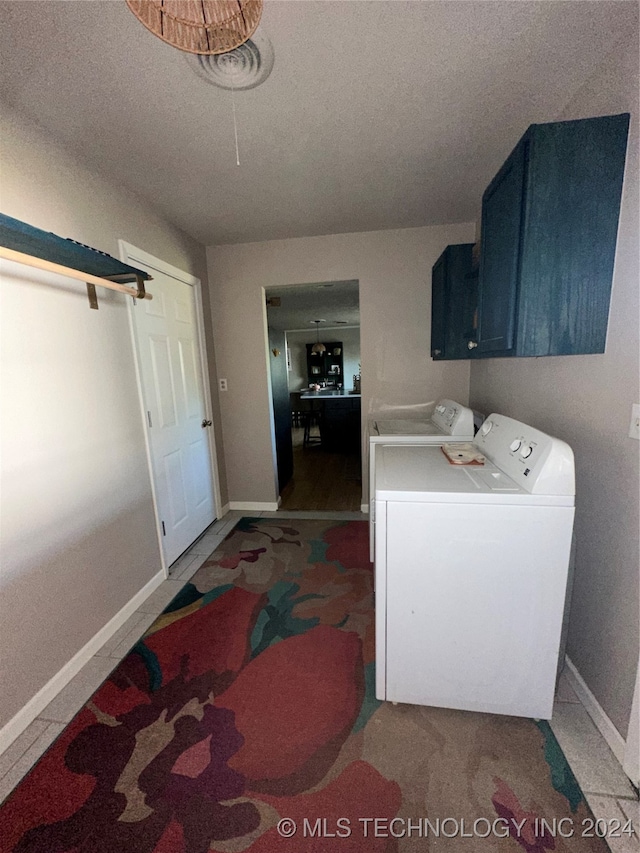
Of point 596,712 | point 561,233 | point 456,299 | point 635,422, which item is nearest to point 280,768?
point 596,712

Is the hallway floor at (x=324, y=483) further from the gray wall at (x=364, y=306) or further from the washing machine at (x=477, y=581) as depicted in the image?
the washing machine at (x=477, y=581)

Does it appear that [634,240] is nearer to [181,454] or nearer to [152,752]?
[152,752]

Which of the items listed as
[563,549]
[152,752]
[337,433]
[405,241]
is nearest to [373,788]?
[152,752]

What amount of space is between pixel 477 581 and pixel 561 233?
128 cm

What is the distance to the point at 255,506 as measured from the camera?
3342mm

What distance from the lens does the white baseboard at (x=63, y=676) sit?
1288mm

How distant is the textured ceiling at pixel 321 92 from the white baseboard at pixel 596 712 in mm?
2415

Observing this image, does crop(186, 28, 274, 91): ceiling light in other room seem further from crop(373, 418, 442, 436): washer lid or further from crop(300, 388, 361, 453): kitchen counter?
crop(300, 388, 361, 453): kitchen counter

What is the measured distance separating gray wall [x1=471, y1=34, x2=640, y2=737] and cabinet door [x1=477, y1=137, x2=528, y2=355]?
0.33 m

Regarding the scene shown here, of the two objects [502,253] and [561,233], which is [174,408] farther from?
[561,233]

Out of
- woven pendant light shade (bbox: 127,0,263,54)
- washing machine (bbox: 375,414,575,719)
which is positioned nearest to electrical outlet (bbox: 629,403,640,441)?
washing machine (bbox: 375,414,575,719)

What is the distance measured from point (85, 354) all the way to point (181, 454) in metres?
1.08

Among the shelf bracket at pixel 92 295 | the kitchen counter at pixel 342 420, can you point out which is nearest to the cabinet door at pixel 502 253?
the shelf bracket at pixel 92 295

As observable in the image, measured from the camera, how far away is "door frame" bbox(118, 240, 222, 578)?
2016 millimetres
